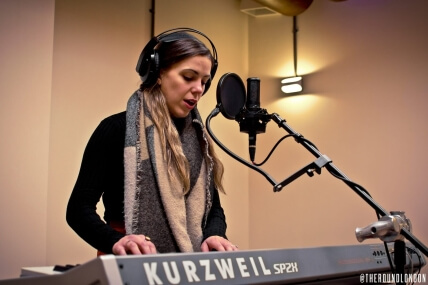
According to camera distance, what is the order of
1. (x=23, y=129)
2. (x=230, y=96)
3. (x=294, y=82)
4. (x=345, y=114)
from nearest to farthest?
(x=230, y=96), (x=23, y=129), (x=345, y=114), (x=294, y=82)

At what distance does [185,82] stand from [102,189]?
396 mm

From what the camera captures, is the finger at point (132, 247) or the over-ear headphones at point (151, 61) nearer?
the finger at point (132, 247)

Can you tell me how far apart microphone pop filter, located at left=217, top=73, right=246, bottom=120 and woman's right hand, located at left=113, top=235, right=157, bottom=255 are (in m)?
0.38

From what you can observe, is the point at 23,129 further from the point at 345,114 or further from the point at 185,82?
the point at 345,114

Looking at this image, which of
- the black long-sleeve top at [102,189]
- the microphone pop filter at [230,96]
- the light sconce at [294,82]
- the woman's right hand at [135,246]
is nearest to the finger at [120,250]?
the woman's right hand at [135,246]

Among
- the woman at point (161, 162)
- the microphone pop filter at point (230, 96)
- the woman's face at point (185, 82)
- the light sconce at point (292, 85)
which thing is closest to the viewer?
the microphone pop filter at point (230, 96)

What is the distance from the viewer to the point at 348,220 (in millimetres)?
4066

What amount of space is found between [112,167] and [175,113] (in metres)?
0.26

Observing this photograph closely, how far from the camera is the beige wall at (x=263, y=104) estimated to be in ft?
9.44

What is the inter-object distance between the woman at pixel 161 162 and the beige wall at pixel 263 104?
126cm

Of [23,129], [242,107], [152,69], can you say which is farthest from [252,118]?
[23,129]

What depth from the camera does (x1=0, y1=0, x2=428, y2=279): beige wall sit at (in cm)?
288

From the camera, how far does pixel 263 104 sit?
4559 mm

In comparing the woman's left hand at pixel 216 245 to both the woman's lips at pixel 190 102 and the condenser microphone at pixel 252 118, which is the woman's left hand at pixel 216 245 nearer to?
the condenser microphone at pixel 252 118
